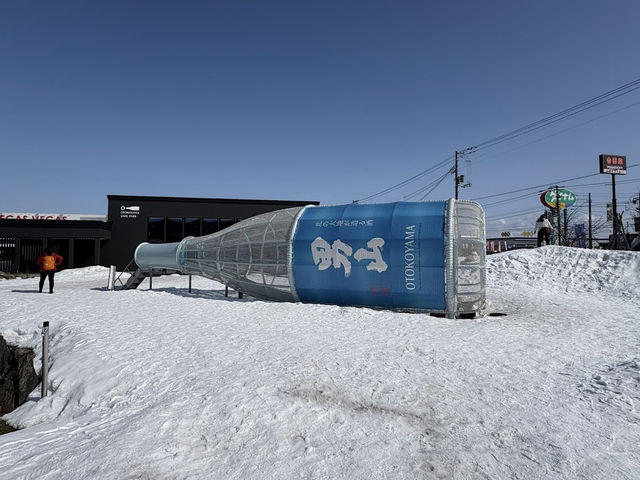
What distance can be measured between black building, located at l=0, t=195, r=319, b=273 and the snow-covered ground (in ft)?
70.6

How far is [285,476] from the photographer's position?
336 centimetres

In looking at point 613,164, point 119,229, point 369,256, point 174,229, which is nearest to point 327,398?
point 369,256

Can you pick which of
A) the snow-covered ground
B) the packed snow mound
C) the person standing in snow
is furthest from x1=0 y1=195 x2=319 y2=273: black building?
the person standing in snow

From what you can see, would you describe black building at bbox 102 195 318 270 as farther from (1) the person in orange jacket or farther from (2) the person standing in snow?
(2) the person standing in snow

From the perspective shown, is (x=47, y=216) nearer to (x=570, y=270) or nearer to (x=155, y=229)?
(x=155, y=229)

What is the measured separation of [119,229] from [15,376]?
2613 centimetres

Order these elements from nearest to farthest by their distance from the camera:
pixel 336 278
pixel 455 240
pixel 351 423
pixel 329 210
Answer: pixel 351 423
pixel 455 240
pixel 336 278
pixel 329 210

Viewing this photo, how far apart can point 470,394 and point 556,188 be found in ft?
142

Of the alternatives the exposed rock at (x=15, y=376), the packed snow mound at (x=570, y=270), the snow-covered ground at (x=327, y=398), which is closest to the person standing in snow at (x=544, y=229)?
the packed snow mound at (x=570, y=270)

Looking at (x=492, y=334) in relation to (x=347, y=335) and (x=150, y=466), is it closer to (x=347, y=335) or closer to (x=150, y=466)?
(x=347, y=335)

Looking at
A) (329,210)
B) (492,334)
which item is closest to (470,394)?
(492,334)

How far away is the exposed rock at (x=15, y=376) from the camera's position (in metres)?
7.59

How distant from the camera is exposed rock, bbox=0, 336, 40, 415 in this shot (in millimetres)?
7590

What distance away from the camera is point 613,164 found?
33219 mm
